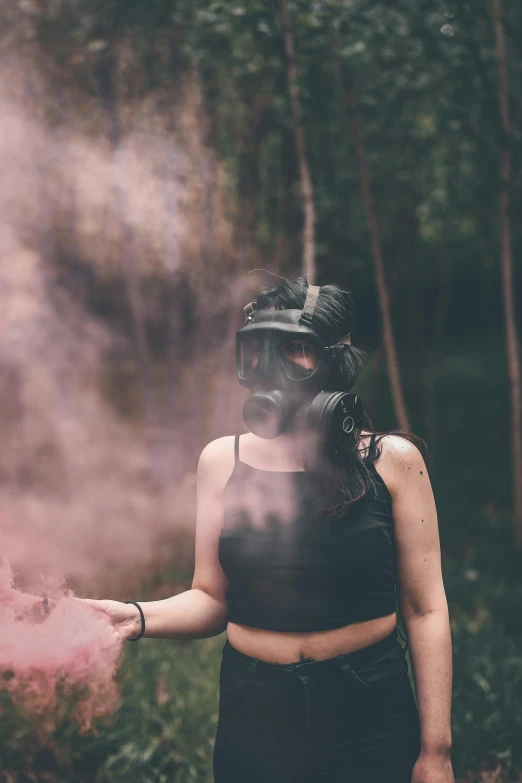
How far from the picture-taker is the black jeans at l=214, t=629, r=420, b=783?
5.55ft

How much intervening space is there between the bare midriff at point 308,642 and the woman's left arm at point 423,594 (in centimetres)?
12

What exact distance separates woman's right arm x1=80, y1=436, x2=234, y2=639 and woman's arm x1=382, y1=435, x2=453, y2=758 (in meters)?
0.44

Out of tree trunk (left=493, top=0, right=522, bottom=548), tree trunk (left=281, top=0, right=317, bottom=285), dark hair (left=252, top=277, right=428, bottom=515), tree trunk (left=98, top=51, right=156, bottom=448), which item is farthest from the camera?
tree trunk (left=98, top=51, right=156, bottom=448)

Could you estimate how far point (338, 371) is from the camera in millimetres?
1805

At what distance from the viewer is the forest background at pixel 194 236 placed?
397cm

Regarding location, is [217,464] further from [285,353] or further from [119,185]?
[119,185]

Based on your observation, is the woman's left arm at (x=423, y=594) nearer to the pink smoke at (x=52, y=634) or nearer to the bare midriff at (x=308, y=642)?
the bare midriff at (x=308, y=642)

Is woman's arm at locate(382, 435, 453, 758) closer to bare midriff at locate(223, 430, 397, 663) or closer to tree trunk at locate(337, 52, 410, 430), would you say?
bare midriff at locate(223, 430, 397, 663)

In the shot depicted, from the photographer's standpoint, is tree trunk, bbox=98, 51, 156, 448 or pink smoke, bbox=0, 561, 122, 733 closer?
pink smoke, bbox=0, 561, 122, 733

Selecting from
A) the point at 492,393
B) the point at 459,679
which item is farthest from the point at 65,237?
the point at 492,393

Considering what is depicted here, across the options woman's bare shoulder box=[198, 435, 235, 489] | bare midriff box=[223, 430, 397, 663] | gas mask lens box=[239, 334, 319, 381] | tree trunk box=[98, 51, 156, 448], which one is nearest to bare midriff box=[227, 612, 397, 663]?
bare midriff box=[223, 430, 397, 663]

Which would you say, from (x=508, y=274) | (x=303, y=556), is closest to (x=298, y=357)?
(x=303, y=556)

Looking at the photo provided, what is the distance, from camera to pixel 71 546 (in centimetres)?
537

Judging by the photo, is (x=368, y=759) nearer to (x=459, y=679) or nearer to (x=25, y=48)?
(x=459, y=679)
